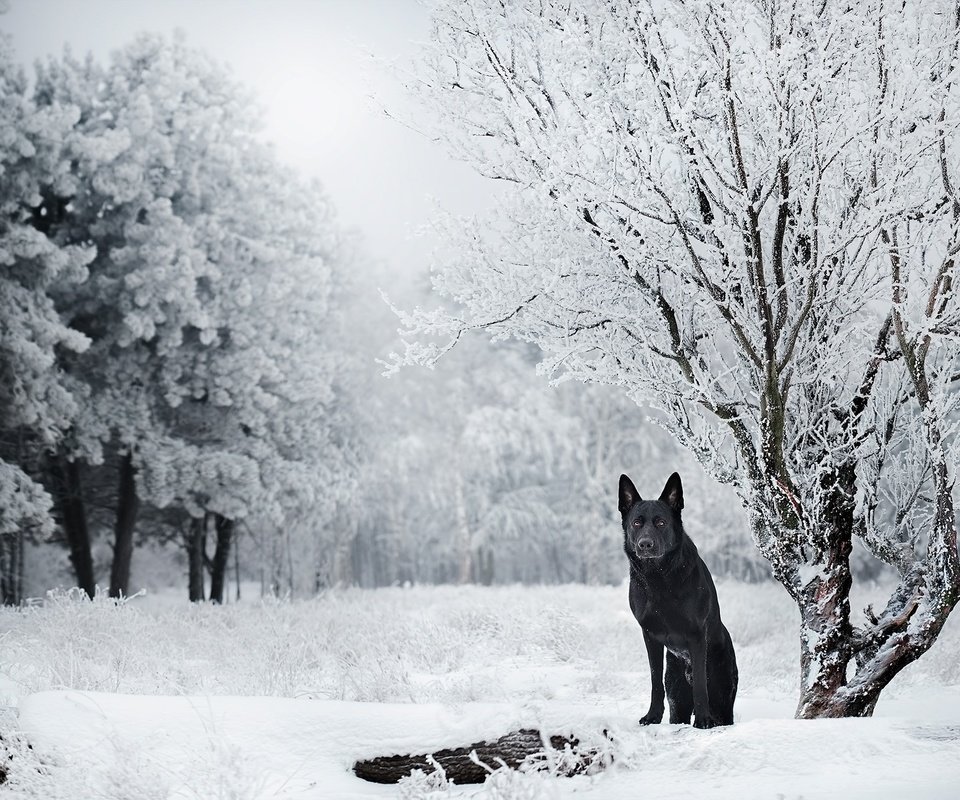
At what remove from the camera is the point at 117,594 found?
16078mm

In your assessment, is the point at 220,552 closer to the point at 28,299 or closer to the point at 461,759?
the point at 28,299

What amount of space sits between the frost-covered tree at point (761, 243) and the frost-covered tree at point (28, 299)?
10244mm

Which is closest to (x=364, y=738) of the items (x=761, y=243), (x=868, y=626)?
(x=868, y=626)

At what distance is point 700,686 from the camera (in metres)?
4.87

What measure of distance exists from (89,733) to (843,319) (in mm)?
5574

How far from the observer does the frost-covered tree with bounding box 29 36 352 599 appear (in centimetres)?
1620

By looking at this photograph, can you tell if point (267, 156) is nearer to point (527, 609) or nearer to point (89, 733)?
point (527, 609)

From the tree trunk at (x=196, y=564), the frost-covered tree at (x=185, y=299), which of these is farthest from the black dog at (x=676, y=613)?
the tree trunk at (x=196, y=564)

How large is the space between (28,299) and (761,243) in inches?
501

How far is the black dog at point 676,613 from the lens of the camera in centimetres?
487

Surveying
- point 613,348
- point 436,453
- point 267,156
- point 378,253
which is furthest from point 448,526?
point 613,348

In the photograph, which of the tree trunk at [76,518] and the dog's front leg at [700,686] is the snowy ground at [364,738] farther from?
the tree trunk at [76,518]

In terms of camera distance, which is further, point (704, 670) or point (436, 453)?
point (436, 453)

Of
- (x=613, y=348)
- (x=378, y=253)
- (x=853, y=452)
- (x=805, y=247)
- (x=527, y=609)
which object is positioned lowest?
(x=527, y=609)
